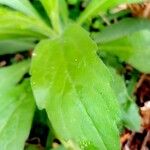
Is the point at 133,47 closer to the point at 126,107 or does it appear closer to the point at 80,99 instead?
the point at 126,107

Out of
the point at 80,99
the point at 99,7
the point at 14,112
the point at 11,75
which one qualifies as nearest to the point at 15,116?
the point at 14,112

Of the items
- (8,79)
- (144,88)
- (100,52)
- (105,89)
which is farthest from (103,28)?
(105,89)

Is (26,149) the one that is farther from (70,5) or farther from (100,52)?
(70,5)

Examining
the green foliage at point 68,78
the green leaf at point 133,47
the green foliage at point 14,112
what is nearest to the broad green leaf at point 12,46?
the green foliage at point 68,78

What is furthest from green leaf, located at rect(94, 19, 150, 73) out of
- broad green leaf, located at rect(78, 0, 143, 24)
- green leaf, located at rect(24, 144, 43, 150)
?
green leaf, located at rect(24, 144, 43, 150)

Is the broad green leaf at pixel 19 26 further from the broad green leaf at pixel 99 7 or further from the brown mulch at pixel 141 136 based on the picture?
the brown mulch at pixel 141 136
